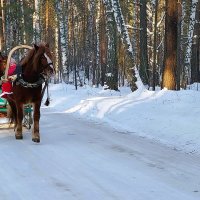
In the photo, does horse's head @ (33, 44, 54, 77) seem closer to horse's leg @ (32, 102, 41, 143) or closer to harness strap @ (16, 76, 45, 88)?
harness strap @ (16, 76, 45, 88)

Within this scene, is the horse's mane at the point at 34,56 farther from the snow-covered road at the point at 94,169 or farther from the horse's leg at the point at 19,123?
the snow-covered road at the point at 94,169

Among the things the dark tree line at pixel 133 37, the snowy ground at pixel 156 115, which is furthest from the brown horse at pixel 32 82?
the dark tree line at pixel 133 37

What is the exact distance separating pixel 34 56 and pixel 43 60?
12.3 inches

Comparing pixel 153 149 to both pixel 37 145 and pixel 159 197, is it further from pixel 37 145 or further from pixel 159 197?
pixel 159 197

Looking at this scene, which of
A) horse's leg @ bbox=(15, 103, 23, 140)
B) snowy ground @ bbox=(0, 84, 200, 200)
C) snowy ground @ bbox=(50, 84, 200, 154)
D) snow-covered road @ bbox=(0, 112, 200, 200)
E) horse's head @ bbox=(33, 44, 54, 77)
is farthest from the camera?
snowy ground @ bbox=(50, 84, 200, 154)

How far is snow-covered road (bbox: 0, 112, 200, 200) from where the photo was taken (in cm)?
564

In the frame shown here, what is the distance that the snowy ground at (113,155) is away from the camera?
18.9 ft

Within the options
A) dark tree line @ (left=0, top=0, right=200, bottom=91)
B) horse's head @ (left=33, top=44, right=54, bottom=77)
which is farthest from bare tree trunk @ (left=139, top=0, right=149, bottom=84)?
horse's head @ (left=33, top=44, right=54, bottom=77)

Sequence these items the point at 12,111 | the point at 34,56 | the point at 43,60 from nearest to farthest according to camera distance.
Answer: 1. the point at 43,60
2. the point at 34,56
3. the point at 12,111

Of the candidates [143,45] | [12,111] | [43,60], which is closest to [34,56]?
[43,60]

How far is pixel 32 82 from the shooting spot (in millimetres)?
9219

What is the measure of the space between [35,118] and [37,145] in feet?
2.34

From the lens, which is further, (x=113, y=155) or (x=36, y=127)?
(x=36, y=127)

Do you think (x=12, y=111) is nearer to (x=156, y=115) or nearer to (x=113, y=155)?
(x=113, y=155)
